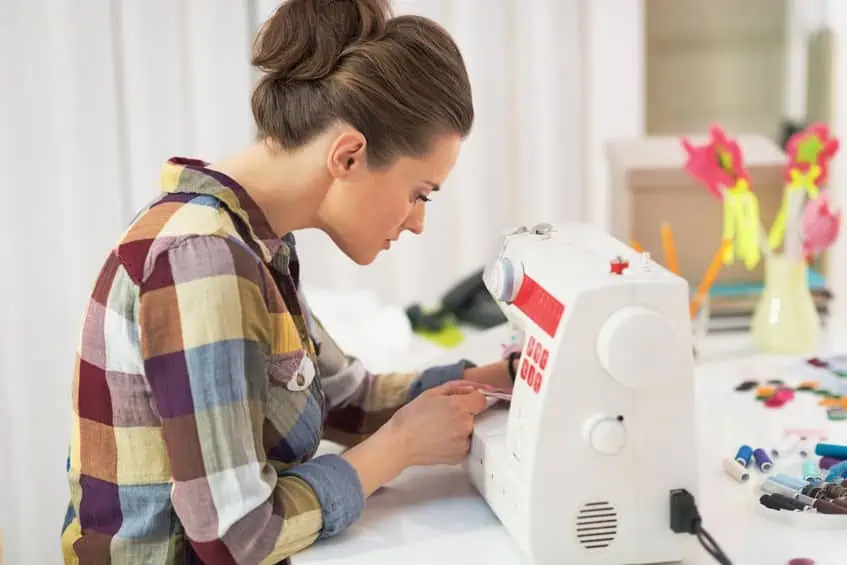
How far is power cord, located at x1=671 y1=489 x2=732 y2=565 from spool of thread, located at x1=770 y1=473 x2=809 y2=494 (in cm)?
17

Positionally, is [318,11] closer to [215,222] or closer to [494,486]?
[215,222]

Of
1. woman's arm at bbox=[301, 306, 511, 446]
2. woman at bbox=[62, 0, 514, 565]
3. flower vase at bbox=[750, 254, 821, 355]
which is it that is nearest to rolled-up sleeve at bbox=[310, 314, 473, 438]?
woman's arm at bbox=[301, 306, 511, 446]

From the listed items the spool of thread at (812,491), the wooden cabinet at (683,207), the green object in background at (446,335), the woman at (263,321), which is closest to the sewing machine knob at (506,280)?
the woman at (263,321)

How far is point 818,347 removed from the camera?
1509 mm

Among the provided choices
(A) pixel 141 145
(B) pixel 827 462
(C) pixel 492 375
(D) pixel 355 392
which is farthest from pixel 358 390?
(A) pixel 141 145

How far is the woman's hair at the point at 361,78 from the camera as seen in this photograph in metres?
0.95

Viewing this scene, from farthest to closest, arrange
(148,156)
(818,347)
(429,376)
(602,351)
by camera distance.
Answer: (148,156)
(818,347)
(429,376)
(602,351)

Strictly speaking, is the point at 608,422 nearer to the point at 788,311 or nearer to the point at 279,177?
the point at 279,177

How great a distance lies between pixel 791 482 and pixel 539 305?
12.3 inches

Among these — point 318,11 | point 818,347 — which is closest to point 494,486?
point 318,11

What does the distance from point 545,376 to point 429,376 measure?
369 millimetres

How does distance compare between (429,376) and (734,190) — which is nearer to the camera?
(429,376)

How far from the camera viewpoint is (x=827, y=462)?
104 centimetres

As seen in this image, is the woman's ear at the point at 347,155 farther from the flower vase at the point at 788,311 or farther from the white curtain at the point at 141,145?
the white curtain at the point at 141,145
